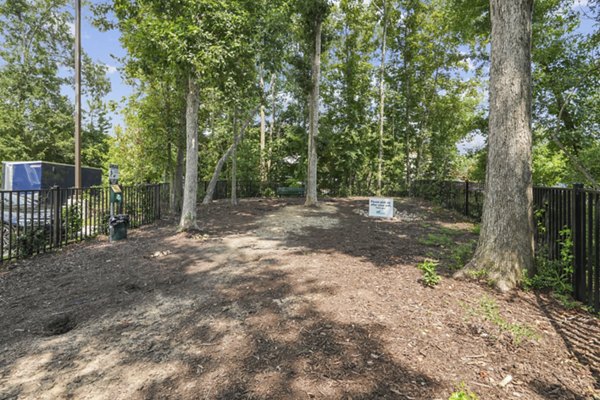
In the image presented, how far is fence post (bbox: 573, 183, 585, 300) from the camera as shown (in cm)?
354

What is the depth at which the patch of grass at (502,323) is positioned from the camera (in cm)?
276

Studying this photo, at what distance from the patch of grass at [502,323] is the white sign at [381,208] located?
6.62m

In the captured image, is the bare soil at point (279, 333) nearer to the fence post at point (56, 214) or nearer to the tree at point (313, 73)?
the fence post at point (56, 214)

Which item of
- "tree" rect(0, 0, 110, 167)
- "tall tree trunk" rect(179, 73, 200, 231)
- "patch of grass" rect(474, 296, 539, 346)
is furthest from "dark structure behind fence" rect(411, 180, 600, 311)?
"tree" rect(0, 0, 110, 167)

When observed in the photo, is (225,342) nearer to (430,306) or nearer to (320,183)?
(430,306)

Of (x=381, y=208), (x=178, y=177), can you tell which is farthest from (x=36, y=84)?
(x=381, y=208)

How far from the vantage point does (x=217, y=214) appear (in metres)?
11.1

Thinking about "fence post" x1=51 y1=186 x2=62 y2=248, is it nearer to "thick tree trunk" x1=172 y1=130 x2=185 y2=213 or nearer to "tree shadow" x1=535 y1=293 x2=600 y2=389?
"thick tree trunk" x1=172 y1=130 x2=185 y2=213

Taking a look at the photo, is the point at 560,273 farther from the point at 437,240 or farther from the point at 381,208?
the point at 381,208

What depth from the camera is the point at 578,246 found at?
3600 mm

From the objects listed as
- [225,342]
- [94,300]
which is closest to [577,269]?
[225,342]

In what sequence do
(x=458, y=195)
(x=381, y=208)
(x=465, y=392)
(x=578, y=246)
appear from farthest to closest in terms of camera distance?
1. (x=458, y=195)
2. (x=381, y=208)
3. (x=578, y=246)
4. (x=465, y=392)

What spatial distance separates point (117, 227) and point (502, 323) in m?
7.44

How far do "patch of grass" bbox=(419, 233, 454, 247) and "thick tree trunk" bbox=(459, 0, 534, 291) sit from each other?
226 centimetres
